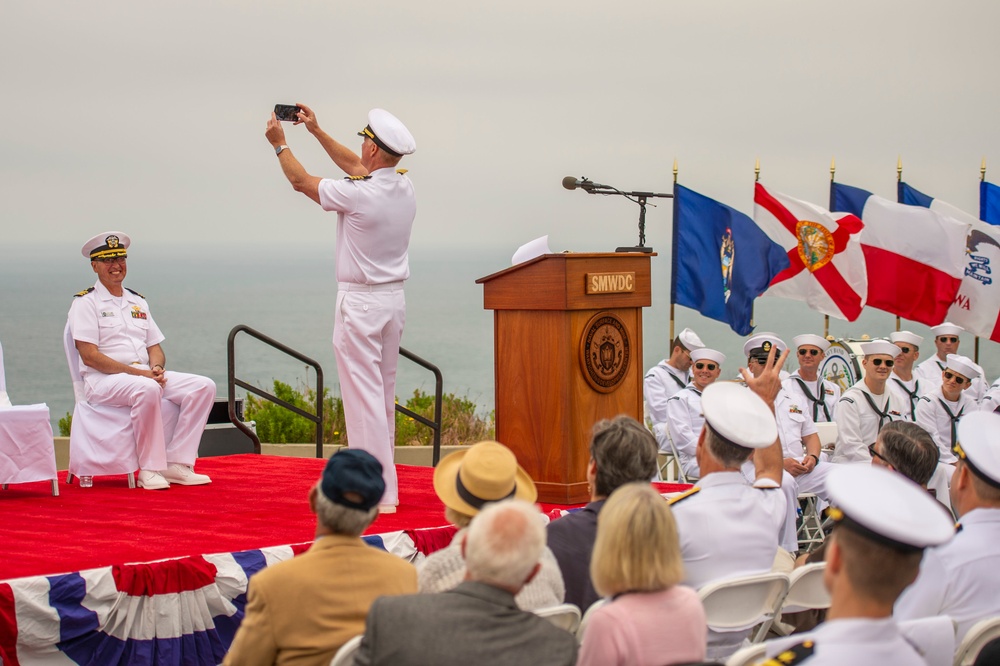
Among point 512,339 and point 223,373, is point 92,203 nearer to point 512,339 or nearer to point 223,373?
point 223,373

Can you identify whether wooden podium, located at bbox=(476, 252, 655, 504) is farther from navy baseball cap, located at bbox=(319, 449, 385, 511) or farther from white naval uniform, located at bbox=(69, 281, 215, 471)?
navy baseball cap, located at bbox=(319, 449, 385, 511)

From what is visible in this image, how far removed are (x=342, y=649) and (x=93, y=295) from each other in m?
4.15

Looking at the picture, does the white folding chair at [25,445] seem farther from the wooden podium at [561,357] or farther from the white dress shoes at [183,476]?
the wooden podium at [561,357]

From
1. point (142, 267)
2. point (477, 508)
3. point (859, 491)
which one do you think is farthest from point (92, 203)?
point (859, 491)

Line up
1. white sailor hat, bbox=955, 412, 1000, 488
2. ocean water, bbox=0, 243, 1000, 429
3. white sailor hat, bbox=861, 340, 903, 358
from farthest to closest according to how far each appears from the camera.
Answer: ocean water, bbox=0, 243, 1000, 429, white sailor hat, bbox=861, 340, 903, 358, white sailor hat, bbox=955, 412, 1000, 488

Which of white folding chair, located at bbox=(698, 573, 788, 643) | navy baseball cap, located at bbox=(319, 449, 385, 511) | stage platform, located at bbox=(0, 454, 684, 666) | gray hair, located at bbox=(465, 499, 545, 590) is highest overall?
navy baseball cap, located at bbox=(319, 449, 385, 511)

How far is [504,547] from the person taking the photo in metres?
2.34

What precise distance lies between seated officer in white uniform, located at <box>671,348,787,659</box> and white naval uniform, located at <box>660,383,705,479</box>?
3.44m

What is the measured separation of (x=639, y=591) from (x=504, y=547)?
31 centimetres

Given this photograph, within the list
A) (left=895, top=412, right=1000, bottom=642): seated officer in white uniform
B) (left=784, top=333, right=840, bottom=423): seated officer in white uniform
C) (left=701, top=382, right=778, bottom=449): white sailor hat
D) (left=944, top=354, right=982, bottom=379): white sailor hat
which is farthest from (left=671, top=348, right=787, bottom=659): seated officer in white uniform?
(left=944, top=354, right=982, bottom=379): white sailor hat

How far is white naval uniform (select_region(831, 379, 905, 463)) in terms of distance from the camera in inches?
279

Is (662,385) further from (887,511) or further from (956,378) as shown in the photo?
(887,511)

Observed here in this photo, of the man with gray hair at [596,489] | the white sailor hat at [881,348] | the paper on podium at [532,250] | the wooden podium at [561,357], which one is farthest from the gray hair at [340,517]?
the white sailor hat at [881,348]

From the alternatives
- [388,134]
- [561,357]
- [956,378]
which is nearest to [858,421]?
[956,378]
